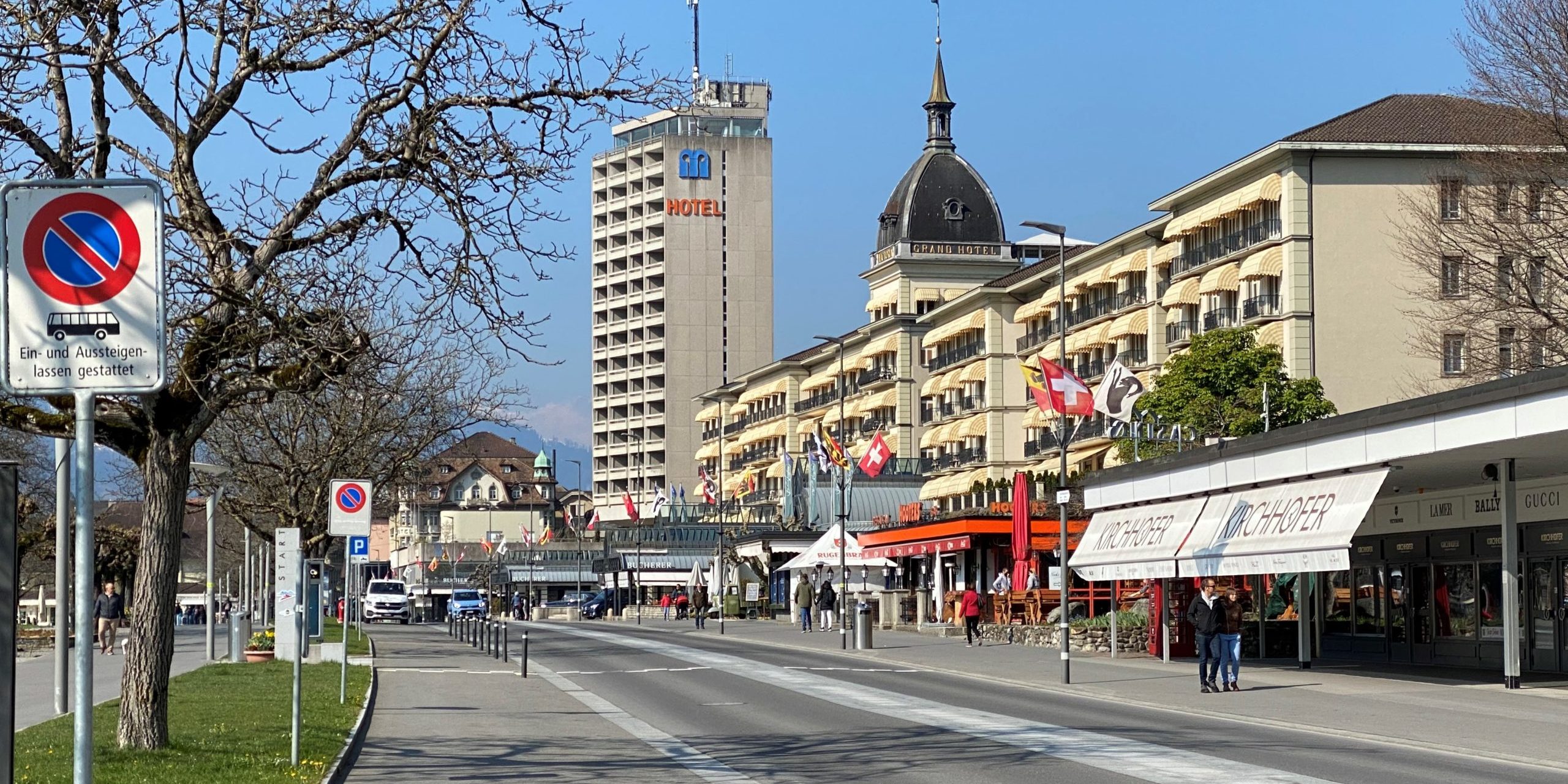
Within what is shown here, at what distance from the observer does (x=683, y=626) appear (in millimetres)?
76875

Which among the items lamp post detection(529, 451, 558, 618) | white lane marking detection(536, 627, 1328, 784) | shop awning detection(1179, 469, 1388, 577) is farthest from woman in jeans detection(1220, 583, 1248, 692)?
lamp post detection(529, 451, 558, 618)

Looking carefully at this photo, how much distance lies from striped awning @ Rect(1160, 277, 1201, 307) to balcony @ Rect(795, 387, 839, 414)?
4754cm

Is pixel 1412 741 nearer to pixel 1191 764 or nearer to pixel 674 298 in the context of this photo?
pixel 1191 764

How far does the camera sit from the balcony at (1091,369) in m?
91.9

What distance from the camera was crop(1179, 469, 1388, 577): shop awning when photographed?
28000mm

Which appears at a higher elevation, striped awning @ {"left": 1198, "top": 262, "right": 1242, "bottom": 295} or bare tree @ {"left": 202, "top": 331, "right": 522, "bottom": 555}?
striped awning @ {"left": 1198, "top": 262, "right": 1242, "bottom": 295}

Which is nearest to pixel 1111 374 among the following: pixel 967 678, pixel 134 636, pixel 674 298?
pixel 967 678


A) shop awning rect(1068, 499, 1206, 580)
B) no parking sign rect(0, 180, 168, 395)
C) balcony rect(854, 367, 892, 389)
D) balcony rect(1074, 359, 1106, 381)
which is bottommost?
shop awning rect(1068, 499, 1206, 580)

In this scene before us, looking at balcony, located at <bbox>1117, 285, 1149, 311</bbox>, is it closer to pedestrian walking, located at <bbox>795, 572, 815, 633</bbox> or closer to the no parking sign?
pedestrian walking, located at <bbox>795, 572, 815, 633</bbox>

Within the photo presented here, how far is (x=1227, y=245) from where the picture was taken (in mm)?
79250

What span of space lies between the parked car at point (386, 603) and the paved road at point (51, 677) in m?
40.2

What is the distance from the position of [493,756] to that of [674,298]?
472ft

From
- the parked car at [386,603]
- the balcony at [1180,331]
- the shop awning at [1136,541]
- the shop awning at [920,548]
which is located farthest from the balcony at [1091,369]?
the shop awning at [1136,541]

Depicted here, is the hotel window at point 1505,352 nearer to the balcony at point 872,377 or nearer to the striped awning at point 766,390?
the balcony at point 872,377
